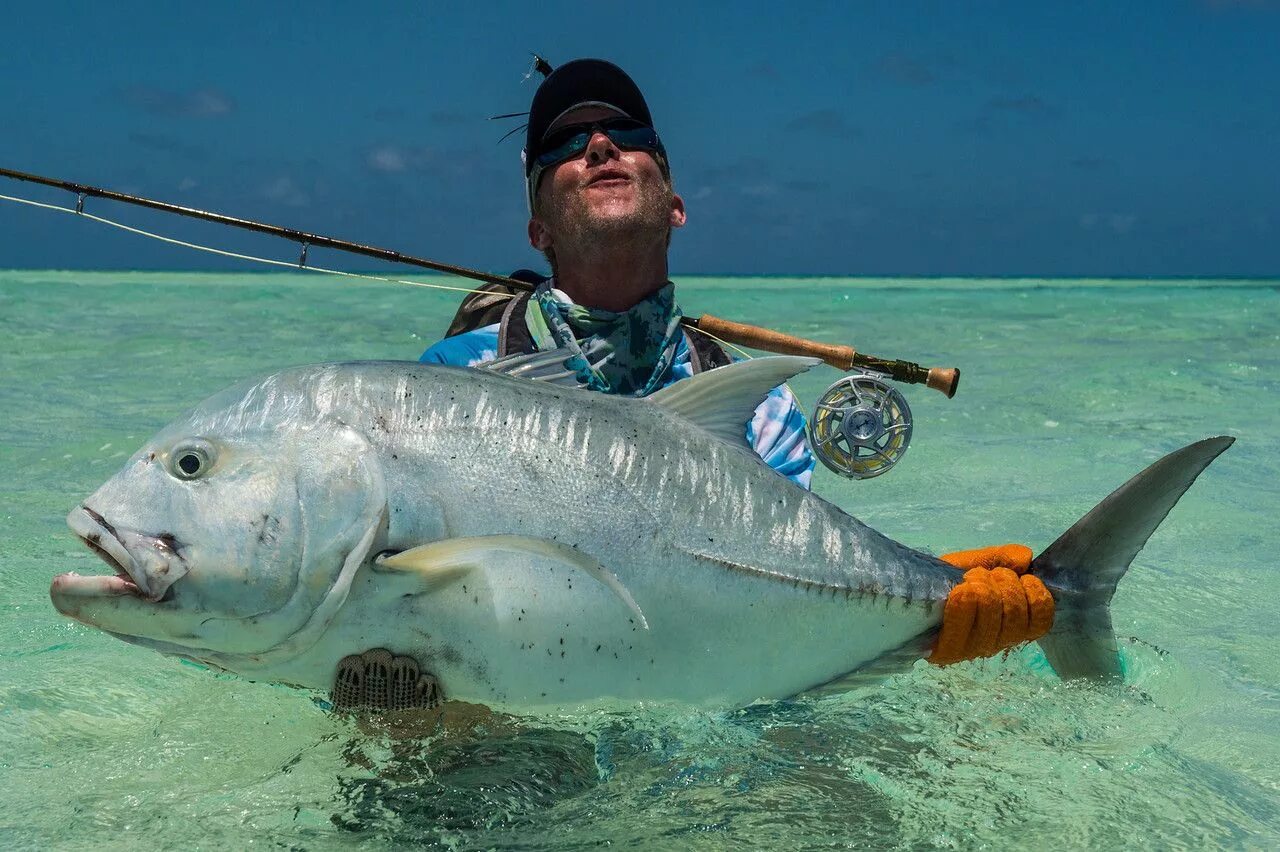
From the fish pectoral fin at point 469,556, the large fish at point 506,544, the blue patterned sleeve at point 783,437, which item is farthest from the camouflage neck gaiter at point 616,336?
the fish pectoral fin at point 469,556

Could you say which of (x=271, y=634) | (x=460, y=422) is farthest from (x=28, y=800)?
(x=460, y=422)

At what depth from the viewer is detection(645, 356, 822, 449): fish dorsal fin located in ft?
7.61

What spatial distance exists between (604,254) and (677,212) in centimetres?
48

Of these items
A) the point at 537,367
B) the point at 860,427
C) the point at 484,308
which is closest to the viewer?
the point at 537,367

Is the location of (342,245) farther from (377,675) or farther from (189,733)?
(377,675)

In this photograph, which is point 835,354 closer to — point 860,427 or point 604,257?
point 860,427

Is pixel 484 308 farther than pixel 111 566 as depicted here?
Yes

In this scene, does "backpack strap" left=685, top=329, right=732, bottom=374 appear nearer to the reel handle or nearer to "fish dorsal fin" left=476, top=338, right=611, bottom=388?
the reel handle

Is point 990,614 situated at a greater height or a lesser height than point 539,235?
lesser

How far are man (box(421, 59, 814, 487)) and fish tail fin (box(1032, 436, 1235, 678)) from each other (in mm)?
993

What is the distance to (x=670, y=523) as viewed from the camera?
2.17m

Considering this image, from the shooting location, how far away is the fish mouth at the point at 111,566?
1.90 meters

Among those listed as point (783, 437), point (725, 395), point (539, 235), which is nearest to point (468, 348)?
point (539, 235)

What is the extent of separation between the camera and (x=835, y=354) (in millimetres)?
3410
